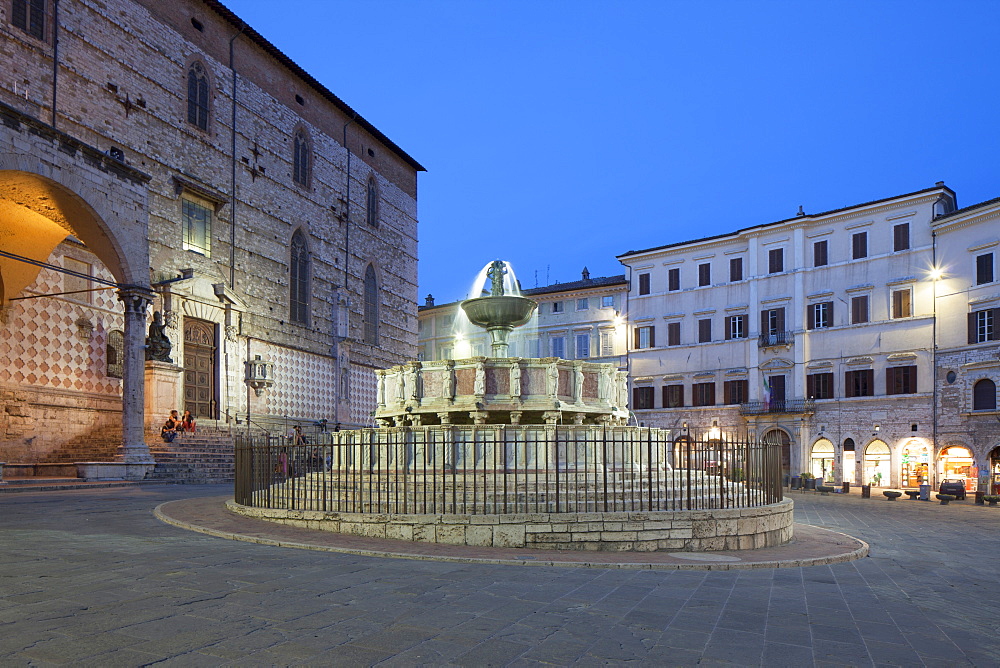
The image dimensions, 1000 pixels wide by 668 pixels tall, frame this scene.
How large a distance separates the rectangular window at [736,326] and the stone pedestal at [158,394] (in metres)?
28.5

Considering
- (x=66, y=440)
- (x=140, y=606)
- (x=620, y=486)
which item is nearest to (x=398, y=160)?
(x=66, y=440)

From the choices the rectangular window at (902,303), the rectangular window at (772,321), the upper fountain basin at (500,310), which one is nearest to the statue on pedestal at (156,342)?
the upper fountain basin at (500,310)

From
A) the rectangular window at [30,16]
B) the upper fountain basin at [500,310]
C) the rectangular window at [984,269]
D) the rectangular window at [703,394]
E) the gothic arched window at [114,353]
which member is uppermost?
the rectangular window at [30,16]

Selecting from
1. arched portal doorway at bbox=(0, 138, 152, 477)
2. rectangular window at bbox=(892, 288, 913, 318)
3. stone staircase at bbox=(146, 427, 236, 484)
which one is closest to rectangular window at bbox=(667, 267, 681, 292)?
rectangular window at bbox=(892, 288, 913, 318)

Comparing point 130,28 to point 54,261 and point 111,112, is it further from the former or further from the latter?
point 54,261

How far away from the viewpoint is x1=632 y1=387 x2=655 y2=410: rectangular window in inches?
1740

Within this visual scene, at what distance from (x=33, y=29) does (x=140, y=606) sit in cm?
2215

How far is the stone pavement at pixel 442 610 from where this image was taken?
4.82m

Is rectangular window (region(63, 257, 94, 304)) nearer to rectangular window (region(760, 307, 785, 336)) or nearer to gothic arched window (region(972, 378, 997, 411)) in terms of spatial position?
rectangular window (region(760, 307, 785, 336))

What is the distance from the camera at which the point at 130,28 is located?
25219mm

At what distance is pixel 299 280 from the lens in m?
33.9

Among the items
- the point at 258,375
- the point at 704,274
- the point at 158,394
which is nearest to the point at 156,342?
the point at 158,394

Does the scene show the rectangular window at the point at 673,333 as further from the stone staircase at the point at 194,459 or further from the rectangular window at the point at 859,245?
the stone staircase at the point at 194,459

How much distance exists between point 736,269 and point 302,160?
23349 mm
